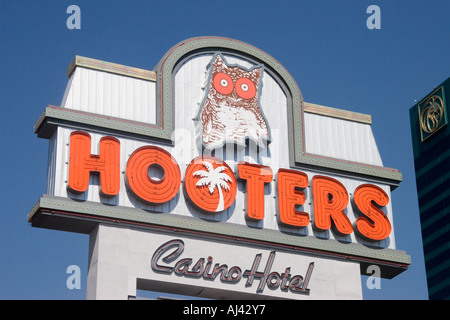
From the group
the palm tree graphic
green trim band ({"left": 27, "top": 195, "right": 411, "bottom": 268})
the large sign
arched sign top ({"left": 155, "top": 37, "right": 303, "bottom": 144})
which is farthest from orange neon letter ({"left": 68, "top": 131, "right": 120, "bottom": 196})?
the palm tree graphic

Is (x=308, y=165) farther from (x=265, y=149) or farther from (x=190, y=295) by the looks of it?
(x=190, y=295)

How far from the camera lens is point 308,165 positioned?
112 ft

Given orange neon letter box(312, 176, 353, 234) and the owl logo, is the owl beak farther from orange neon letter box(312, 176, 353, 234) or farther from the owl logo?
orange neon letter box(312, 176, 353, 234)

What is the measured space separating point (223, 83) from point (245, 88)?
36.6 inches

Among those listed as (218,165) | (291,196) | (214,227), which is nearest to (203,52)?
(218,165)

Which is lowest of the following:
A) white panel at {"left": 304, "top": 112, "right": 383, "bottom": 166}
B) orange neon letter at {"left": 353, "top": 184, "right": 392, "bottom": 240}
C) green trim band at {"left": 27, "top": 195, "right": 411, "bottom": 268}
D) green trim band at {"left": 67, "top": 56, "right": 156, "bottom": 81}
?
green trim band at {"left": 27, "top": 195, "right": 411, "bottom": 268}

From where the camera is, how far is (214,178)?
3189cm

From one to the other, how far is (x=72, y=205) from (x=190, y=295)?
5.17 m

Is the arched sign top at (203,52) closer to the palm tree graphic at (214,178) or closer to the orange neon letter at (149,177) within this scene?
the orange neon letter at (149,177)

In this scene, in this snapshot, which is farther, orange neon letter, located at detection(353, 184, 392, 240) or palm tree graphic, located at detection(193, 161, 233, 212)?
orange neon letter, located at detection(353, 184, 392, 240)

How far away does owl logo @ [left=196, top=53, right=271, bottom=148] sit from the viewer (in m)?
32.8

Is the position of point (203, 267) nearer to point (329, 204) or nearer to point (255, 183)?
point (255, 183)

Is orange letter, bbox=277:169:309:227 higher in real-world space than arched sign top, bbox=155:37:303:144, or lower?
lower

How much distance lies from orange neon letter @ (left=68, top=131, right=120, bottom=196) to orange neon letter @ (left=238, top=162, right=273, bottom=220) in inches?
184
